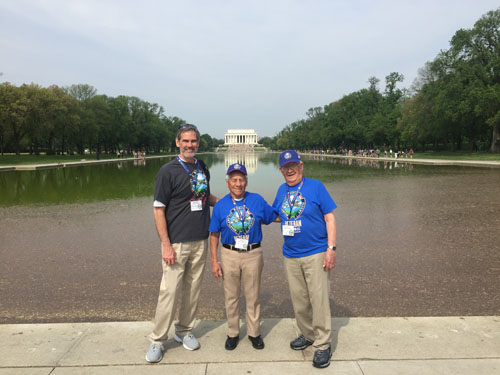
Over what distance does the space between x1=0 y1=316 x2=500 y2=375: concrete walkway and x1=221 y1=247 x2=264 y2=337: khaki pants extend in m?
0.22

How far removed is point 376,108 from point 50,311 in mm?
89189

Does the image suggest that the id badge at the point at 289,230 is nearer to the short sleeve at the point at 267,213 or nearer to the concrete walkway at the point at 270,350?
the short sleeve at the point at 267,213

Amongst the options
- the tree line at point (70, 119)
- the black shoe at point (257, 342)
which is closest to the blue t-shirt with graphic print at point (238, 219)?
the black shoe at point (257, 342)

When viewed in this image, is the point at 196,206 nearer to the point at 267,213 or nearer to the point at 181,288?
the point at 267,213

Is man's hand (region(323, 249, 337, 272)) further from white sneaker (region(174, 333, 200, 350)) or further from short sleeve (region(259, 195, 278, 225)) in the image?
white sneaker (region(174, 333, 200, 350))

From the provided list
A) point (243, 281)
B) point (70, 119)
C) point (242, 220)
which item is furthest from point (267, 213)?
point (70, 119)

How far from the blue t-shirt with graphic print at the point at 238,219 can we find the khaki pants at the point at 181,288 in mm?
312

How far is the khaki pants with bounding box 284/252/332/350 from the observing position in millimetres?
3479

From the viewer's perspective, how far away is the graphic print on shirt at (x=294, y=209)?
3.51m

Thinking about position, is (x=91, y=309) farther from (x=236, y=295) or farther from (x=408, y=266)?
(x=408, y=266)

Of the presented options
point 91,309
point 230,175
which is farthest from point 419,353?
point 91,309

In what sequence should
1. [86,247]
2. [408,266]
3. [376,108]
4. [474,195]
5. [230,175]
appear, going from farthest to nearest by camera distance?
[376,108] → [474,195] → [86,247] → [408,266] → [230,175]

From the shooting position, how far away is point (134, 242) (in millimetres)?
8242

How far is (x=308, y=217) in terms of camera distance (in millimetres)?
3490
